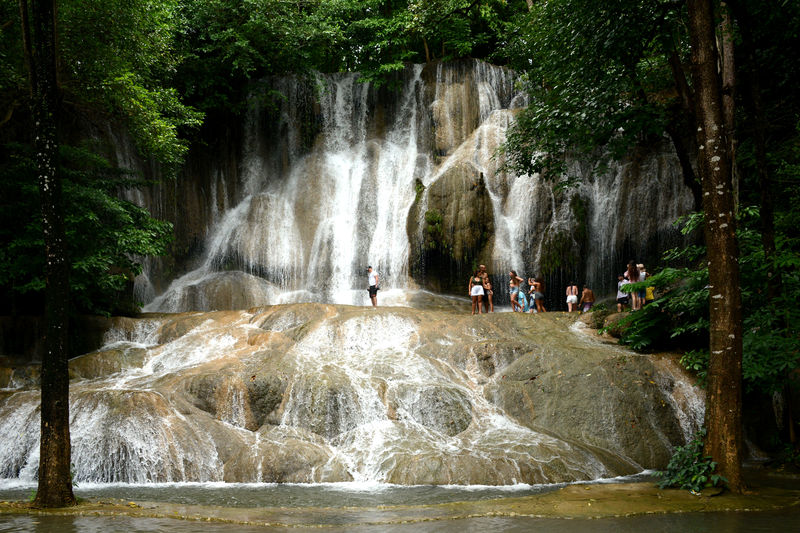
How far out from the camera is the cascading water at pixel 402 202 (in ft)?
64.3

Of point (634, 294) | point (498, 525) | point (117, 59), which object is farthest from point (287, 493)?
point (117, 59)

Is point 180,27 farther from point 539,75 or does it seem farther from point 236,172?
point 539,75

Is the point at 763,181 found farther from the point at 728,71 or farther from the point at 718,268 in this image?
the point at 718,268

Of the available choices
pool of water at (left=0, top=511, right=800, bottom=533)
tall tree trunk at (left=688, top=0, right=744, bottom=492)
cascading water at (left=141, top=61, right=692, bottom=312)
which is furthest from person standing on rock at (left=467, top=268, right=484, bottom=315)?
pool of water at (left=0, top=511, right=800, bottom=533)

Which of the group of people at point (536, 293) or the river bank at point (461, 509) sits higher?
the group of people at point (536, 293)

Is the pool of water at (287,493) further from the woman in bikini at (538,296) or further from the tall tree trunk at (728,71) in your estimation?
the woman in bikini at (538,296)

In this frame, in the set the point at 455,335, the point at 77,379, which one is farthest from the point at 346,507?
the point at 77,379

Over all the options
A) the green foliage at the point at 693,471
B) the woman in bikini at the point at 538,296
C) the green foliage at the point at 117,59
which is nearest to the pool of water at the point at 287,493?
the green foliage at the point at 693,471

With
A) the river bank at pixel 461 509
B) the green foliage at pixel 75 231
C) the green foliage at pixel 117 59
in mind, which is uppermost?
the green foliage at pixel 117 59

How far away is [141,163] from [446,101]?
42.2 feet

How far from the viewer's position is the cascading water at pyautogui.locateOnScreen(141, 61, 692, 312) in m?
19.6

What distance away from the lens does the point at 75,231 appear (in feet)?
47.0

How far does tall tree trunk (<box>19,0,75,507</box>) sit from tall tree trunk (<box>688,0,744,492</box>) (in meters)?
7.72

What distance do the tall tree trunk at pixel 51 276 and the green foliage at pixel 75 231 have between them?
7.70 m
